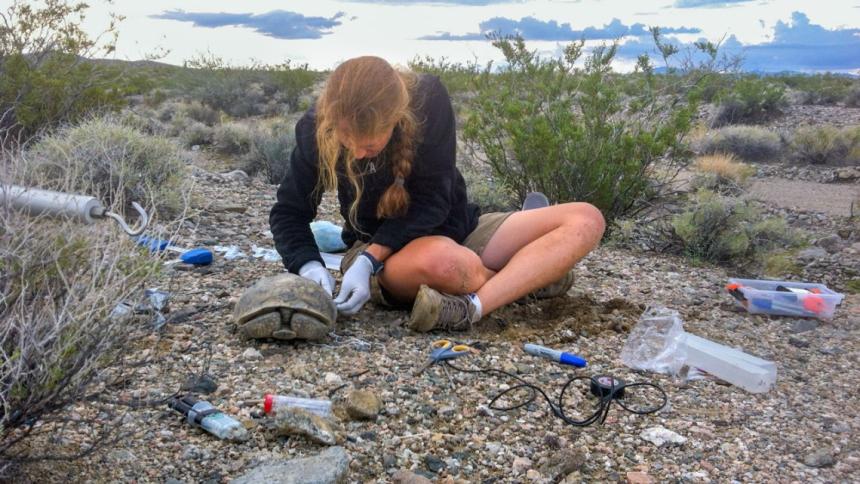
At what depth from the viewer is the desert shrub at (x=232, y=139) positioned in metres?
9.27

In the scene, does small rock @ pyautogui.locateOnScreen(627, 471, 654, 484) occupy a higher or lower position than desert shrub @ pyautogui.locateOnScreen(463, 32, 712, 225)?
lower

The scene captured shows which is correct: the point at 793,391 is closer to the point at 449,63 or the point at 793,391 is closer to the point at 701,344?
the point at 701,344

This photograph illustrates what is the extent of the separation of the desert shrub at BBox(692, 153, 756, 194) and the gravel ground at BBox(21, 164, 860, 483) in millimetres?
4052

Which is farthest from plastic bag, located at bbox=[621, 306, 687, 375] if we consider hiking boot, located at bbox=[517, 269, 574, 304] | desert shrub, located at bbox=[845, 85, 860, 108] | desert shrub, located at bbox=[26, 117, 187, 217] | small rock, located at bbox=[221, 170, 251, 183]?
desert shrub, located at bbox=[845, 85, 860, 108]

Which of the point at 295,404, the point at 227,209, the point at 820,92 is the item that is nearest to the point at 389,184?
the point at 295,404

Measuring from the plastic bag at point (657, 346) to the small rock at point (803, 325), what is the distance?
0.65 m

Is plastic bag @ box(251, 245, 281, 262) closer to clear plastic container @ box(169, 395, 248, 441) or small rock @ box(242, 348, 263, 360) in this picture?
small rock @ box(242, 348, 263, 360)

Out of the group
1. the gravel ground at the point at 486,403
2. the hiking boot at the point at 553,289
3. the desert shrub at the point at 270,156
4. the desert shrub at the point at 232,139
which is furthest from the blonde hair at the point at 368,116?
the desert shrub at the point at 232,139

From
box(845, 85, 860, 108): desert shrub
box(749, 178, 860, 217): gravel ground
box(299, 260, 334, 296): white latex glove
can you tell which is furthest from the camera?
box(845, 85, 860, 108): desert shrub

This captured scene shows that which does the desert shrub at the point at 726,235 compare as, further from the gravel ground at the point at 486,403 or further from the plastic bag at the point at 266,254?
the plastic bag at the point at 266,254

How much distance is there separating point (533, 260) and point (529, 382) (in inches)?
29.3

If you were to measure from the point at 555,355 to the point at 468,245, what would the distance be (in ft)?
2.56

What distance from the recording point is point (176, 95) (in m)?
17.0

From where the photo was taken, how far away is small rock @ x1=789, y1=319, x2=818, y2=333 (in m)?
3.84
